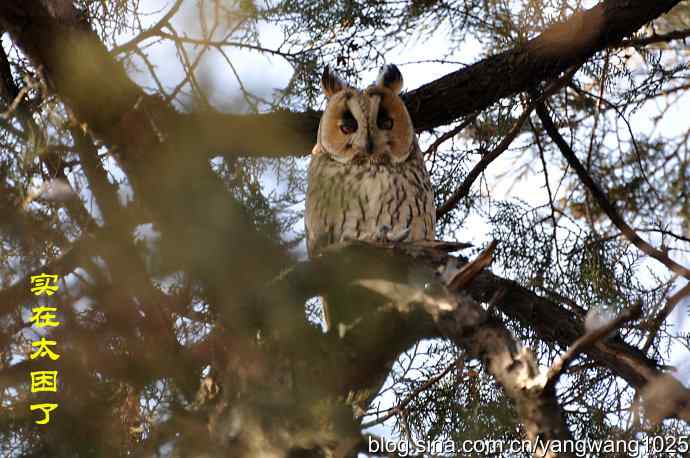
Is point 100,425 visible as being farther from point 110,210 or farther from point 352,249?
point 352,249

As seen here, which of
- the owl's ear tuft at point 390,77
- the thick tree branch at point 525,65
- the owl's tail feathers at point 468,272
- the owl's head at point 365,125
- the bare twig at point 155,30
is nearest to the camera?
the owl's tail feathers at point 468,272

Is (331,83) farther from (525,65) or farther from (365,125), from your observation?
(525,65)

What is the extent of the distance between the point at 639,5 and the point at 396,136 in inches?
36.1

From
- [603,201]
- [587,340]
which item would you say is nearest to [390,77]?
[603,201]

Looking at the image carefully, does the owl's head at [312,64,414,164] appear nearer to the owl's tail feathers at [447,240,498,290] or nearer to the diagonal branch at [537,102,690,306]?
the diagonal branch at [537,102,690,306]

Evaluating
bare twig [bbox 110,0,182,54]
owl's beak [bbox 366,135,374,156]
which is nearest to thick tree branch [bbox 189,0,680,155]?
owl's beak [bbox 366,135,374,156]

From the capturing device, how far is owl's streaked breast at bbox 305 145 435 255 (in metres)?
2.81

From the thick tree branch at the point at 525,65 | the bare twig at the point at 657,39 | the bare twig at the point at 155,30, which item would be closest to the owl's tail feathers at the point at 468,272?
the thick tree branch at the point at 525,65

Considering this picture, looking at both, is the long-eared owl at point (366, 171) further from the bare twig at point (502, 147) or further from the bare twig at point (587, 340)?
the bare twig at point (587, 340)

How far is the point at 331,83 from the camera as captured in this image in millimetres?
2979

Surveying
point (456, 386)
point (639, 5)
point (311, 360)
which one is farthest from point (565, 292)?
point (311, 360)

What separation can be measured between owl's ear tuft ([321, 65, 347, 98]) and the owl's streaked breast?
0.84 feet

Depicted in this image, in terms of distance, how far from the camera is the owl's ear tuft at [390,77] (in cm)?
301

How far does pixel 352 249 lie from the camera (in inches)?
77.7
